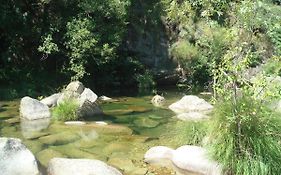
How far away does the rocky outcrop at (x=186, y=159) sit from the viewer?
6.47 meters

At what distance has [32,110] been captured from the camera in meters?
10.9

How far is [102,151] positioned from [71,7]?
8672 mm

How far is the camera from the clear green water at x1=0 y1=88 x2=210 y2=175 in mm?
7793

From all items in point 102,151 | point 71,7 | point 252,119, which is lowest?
point 102,151

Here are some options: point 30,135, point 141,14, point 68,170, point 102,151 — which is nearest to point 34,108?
point 30,135

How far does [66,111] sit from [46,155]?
2878mm

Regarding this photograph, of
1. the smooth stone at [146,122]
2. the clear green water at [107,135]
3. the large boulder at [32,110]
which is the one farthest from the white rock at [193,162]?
the large boulder at [32,110]

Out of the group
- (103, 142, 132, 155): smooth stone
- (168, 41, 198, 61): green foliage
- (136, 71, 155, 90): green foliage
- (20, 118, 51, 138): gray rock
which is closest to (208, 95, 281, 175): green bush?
(103, 142, 132, 155): smooth stone

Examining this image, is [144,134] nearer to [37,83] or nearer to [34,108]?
[34,108]

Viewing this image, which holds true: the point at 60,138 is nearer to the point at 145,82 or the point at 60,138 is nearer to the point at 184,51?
the point at 145,82

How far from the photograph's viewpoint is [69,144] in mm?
8586

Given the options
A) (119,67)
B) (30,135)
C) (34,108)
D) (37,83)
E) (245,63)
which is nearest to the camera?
(245,63)

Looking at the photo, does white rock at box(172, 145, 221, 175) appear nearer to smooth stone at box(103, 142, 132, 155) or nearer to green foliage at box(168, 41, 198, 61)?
smooth stone at box(103, 142, 132, 155)

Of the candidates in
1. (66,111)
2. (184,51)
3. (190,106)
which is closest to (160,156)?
(66,111)
